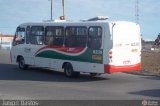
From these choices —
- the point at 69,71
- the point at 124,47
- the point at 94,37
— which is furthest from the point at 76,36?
the point at 124,47

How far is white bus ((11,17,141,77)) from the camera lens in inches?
763

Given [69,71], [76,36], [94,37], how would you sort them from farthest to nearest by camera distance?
[69,71], [76,36], [94,37]

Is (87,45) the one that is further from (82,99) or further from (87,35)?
(82,99)

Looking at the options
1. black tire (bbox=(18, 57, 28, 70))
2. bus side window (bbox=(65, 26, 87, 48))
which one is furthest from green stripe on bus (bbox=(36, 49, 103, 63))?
black tire (bbox=(18, 57, 28, 70))

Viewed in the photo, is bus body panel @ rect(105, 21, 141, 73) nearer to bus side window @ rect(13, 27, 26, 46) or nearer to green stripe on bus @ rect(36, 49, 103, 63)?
green stripe on bus @ rect(36, 49, 103, 63)

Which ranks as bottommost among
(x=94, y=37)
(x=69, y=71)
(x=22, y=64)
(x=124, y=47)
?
(x=69, y=71)

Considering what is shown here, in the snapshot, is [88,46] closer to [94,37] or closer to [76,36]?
[94,37]

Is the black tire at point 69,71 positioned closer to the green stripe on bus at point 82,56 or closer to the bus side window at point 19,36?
the green stripe on bus at point 82,56

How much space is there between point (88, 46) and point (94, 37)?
0.55m

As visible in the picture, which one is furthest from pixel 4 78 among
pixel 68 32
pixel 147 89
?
pixel 147 89

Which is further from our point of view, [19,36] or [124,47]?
[19,36]

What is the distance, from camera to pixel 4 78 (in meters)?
20.6

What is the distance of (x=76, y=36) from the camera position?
2103 cm

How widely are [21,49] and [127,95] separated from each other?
11583 millimetres
